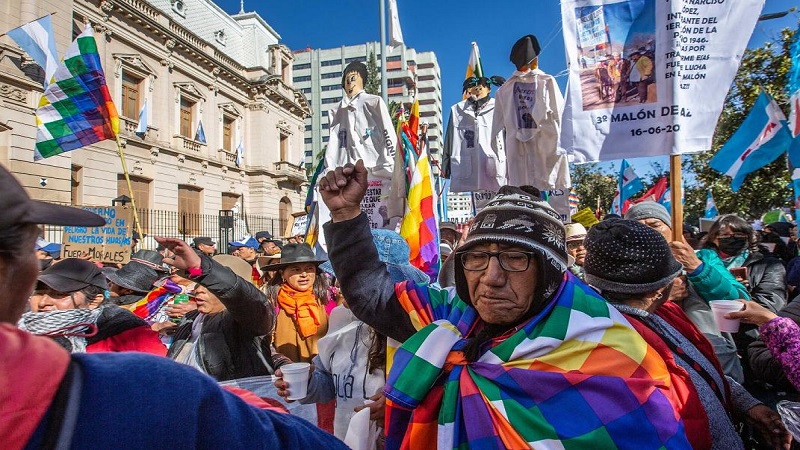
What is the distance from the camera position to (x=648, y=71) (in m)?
3.23

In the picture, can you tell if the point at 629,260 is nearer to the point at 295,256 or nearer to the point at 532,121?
the point at 295,256

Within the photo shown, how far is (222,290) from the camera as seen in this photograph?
2.40 metres

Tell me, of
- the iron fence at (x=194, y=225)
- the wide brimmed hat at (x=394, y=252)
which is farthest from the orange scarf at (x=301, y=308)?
the iron fence at (x=194, y=225)

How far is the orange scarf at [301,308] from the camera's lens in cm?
352

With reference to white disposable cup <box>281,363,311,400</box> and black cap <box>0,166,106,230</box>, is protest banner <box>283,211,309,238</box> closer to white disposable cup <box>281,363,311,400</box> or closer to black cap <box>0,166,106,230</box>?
A: white disposable cup <box>281,363,311,400</box>

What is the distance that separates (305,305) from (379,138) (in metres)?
2.77

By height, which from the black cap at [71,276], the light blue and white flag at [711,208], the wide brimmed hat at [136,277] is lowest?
the wide brimmed hat at [136,277]

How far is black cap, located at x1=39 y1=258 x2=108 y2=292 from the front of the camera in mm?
2834

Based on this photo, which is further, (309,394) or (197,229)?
(197,229)

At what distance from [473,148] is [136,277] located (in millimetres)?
4072

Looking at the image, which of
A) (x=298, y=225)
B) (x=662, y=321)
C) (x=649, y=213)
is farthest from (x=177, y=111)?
(x=662, y=321)

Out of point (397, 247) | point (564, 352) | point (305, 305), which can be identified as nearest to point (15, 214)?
point (564, 352)

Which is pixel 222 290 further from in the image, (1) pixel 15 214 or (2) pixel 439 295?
(1) pixel 15 214

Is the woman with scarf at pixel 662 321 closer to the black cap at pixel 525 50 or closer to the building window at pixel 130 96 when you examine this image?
the black cap at pixel 525 50
